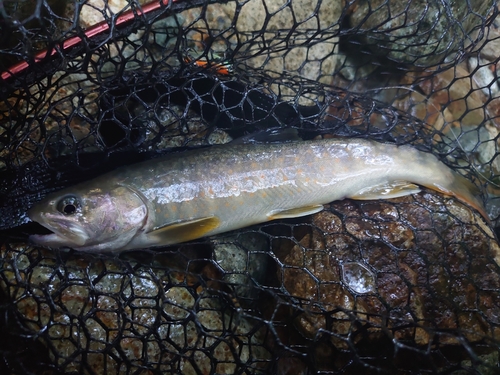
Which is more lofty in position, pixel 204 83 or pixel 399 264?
pixel 204 83

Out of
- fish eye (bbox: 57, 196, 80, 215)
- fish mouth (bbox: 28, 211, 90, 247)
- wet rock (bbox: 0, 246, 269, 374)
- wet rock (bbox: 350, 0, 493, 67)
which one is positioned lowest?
wet rock (bbox: 0, 246, 269, 374)

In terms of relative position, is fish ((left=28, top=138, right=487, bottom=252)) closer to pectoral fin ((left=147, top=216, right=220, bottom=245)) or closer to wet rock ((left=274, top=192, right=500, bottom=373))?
pectoral fin ((left=147, top=216, right=220, bottom=245))

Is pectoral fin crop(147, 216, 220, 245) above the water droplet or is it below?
above

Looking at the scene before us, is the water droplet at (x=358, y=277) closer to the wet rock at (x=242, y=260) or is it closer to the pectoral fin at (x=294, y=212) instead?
the pectoral fin at (x=294, y=212)

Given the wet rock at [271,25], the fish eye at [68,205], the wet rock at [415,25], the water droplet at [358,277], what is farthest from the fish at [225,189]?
the wet rock at [415,25]

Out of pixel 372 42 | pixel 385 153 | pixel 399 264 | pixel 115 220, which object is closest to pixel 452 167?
pixel 385 153

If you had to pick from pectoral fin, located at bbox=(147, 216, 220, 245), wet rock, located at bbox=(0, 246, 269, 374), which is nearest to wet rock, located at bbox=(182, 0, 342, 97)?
pectoral fin, located at bbox=(147, 216, 220, 245)

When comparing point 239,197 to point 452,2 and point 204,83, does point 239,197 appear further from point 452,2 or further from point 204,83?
point 452,2

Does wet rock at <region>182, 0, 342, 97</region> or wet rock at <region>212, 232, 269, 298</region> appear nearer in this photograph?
wet rock at <region>212, 232, 269, 298</region>
